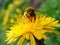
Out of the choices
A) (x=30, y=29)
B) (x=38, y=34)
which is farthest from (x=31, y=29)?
(x=38, y=34)

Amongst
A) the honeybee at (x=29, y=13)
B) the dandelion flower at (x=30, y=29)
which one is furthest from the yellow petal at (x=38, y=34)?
the honeybee at (x=29, y=13)

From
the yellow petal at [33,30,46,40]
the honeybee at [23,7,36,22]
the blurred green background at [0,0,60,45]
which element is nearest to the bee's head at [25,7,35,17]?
the honeybee at [23,7,36,22]

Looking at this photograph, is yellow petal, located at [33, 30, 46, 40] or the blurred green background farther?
the blurred green background

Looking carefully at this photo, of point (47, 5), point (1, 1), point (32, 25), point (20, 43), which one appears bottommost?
point (20, 43)

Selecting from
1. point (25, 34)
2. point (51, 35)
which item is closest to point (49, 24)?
point (25, 34)

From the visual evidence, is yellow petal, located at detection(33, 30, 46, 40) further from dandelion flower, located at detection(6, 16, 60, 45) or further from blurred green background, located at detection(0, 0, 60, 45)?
blurred green background, located at detection(0, 0, 60, 45)

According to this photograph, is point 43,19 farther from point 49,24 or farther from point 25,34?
point 25,34

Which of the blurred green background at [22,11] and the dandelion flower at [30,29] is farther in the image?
the blurred green background at [22,11]

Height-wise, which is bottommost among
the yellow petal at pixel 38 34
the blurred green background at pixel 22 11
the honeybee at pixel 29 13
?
the yellow petal at pixel 38 34

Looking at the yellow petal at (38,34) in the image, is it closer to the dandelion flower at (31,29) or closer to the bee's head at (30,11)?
the dandelion flower at (31,29)

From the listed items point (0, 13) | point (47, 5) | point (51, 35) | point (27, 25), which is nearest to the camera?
point (27, 25)

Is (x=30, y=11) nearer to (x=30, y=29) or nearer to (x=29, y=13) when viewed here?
(x=29, y=13)
